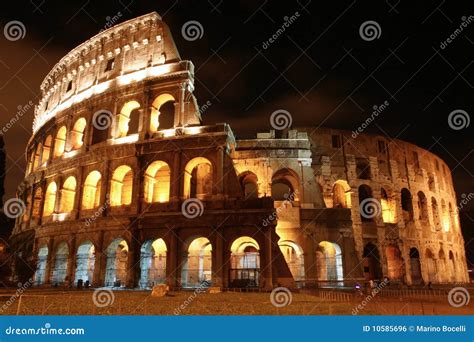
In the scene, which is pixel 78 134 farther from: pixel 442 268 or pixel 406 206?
pixel 442 268

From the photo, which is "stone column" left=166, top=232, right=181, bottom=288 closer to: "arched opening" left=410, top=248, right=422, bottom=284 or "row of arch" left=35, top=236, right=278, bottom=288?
"row of arch" left=35, top=236, right=278, bottom=288

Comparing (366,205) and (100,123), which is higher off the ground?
(100,123)

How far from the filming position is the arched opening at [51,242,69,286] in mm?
22556

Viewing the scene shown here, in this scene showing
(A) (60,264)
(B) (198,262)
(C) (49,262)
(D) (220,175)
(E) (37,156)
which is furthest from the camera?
(E) (37,156)

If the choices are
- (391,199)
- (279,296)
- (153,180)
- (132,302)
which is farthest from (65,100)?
(391,199)

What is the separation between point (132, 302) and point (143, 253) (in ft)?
25.5

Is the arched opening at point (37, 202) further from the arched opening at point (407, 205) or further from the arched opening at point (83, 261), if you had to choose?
the arched opening at point (407, 205)

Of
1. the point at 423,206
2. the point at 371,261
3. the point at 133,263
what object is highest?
the point at 423,206

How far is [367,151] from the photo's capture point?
2945 centimetres

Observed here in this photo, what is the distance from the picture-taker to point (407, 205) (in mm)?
31219

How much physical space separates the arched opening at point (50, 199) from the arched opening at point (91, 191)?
3.54 metres
